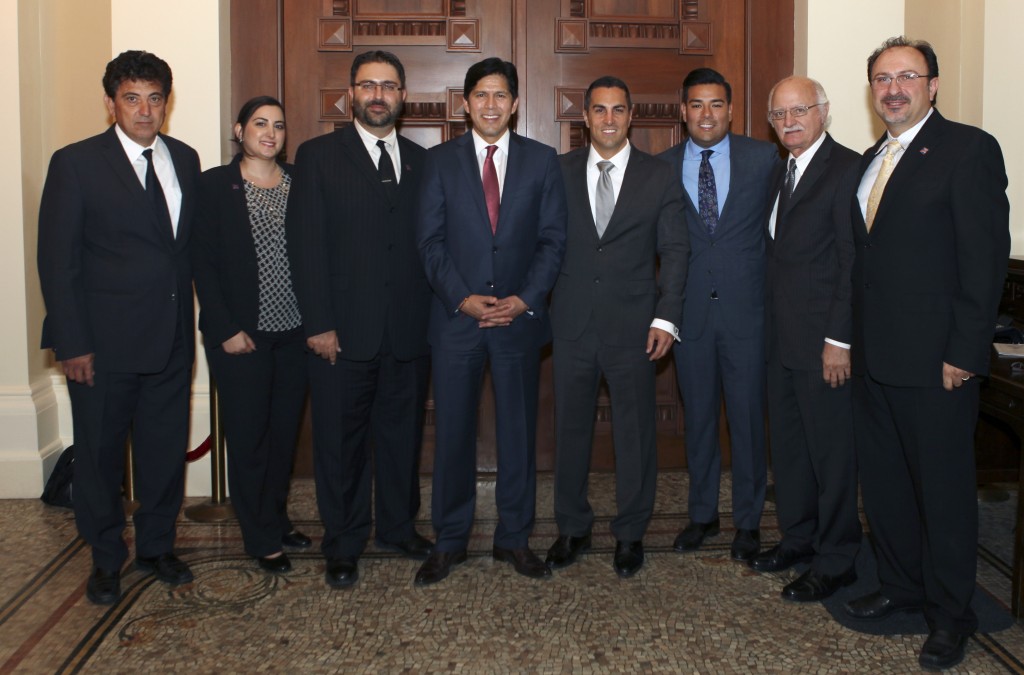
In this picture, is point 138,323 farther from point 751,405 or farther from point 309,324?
point 751,405

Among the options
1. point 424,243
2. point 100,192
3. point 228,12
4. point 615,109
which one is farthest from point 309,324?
point 228,12

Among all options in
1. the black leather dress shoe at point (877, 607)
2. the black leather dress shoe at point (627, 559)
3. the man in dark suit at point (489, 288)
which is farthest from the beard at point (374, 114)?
the black leather dress shoe at point (877, 607)

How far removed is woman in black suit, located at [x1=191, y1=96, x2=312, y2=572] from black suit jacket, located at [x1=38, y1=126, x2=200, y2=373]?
0.15m

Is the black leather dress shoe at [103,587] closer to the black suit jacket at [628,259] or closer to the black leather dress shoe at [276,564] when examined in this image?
the black leather dress shoe at [276,564]

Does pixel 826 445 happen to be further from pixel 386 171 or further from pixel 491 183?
pixel 386 171

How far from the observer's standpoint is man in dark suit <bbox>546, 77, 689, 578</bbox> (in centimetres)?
354

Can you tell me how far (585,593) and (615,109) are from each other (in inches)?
67.7

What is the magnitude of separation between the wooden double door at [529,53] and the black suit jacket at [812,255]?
161 cm

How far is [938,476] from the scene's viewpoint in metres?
2.88

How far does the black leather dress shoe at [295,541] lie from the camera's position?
3916mm

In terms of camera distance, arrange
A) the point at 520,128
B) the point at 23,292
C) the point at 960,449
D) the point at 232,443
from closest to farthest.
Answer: the point at 960,449, the point at 232,443, the point at 23,292, the point at 520,128

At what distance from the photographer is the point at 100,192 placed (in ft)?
10.9

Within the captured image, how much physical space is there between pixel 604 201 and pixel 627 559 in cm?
132

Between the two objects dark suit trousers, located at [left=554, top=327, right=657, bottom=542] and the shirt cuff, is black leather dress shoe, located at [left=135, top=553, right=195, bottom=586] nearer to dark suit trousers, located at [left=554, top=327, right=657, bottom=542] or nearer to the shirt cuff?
dark suit trousers, located at [left=554, top=327, right=657, bottom=542]
